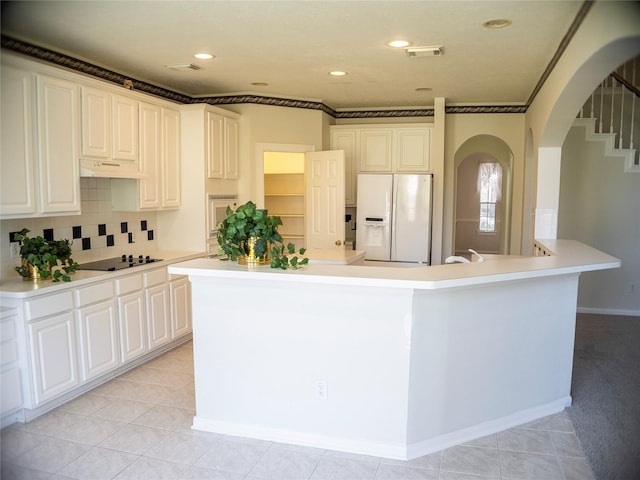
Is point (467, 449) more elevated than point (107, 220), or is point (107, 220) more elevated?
point (107, 220)

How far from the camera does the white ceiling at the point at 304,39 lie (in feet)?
10.1

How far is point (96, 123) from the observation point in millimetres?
3889

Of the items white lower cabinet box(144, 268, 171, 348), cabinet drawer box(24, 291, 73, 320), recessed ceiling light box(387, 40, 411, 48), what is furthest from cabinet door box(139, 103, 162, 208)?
recessed ceiling light box(387, 40, 411, 48)

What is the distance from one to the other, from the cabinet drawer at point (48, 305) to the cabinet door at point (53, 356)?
46 millimetres

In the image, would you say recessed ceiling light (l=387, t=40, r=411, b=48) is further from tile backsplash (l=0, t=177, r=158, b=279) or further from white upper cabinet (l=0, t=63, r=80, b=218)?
tile backsplash (l=0, t=177, r=158, b=279)

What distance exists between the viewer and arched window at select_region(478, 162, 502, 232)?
1040 cm

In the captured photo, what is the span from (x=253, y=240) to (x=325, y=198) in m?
3.08

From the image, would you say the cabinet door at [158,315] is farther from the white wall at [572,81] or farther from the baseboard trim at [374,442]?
Answer: the white wall at [572,81]

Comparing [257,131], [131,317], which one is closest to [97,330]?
[131,317]

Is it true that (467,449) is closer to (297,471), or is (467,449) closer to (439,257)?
(297,471)

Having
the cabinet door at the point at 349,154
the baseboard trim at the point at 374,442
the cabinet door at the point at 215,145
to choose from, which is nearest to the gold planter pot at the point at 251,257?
the baseboard trim at the point at 374,442

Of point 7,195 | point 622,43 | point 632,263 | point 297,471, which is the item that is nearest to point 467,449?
point 297,471

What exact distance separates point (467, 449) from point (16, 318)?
281cm

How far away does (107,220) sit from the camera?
14.9ft
